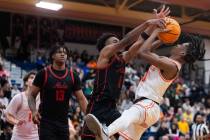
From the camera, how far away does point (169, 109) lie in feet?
62.6

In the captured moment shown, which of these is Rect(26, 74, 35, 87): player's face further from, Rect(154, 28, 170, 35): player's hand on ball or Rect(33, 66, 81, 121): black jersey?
Rect(154, 28, 170, 35): player's hand on ball

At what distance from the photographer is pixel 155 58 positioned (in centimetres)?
611

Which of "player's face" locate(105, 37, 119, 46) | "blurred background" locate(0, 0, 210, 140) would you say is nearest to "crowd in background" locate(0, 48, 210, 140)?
"blurred background" locate(0, 0, 210, 140)

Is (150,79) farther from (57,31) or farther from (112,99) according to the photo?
(57,31)

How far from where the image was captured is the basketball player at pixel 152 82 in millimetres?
6021

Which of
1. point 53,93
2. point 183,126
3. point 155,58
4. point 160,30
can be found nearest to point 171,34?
point 160,30

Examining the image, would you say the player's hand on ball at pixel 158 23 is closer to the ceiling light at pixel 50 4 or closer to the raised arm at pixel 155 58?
the raised arm at pixel 155 58

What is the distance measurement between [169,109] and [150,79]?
42.8 feet

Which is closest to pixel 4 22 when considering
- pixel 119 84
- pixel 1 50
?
pixel 1 50

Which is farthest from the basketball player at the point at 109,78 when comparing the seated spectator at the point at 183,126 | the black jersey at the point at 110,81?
the seated spectator at the point at 183,126

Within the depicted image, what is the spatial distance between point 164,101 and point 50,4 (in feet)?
20.5

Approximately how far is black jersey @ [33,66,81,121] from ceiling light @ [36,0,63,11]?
1041cm

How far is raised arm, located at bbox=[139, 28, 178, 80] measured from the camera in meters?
6.10

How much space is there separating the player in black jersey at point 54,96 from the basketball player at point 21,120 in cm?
89
